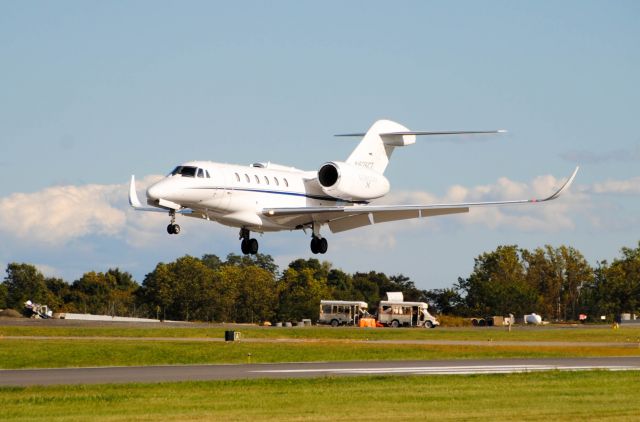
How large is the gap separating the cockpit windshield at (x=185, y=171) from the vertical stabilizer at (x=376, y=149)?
11.2 meters

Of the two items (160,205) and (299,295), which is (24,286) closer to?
(299,295)

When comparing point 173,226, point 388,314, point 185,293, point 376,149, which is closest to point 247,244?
point 173,226

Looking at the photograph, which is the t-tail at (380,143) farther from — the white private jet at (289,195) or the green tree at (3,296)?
the green tree at (3,296)

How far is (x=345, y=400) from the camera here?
23.1m

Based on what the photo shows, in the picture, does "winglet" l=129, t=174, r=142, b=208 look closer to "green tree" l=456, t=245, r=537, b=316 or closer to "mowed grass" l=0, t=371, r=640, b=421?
"mowed grass" l=0, t=371, r=640, b=421

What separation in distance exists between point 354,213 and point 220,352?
7.38 meters

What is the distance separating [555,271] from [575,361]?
108 m

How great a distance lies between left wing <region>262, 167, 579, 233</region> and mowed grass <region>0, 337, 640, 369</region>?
503 centimetres

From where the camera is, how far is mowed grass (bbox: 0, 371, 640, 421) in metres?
20.6

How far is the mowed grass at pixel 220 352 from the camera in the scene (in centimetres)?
4028

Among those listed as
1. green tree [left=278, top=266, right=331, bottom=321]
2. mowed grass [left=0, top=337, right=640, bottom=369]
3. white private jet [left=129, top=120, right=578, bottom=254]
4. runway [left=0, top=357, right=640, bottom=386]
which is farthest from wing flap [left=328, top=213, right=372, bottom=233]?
green tree [left=278, top=266, right=331, bottom=321]

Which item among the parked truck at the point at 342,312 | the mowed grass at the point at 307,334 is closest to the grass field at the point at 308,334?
the mowed grass at the point at 307,334

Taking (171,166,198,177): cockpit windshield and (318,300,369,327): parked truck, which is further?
(318,300,369,327): parked truck

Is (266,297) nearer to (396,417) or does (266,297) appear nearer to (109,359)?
(109,359)
